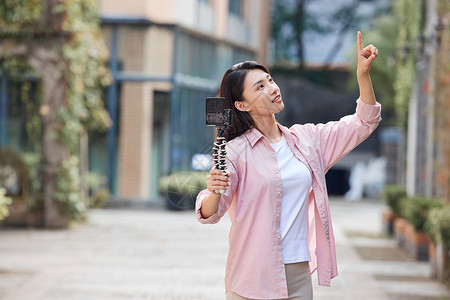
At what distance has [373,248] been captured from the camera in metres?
12.0

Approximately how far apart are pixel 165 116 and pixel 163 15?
96.9 inches

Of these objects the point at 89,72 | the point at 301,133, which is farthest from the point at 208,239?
the point at 301,133

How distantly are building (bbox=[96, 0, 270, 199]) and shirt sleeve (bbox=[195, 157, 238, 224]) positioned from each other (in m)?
16.0

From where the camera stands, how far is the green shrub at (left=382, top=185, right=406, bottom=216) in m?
12.8

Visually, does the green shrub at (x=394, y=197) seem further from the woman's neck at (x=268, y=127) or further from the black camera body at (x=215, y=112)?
the black camera body at (x=215, y=112)

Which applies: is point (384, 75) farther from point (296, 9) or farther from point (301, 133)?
point (301, 133)

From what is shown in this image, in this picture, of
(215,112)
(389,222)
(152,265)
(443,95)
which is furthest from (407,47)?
(215,112)

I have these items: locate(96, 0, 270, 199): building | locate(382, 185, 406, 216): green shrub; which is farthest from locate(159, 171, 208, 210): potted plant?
locate(96, 0, 270, 199): building

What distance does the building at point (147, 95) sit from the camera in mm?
19125

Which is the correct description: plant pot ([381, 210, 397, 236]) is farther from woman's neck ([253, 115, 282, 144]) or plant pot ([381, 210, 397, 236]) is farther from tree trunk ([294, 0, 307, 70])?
tree trunk ([294, 0, 307, 70])

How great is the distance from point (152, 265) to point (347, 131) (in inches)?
244

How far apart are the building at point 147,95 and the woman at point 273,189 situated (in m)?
15.8

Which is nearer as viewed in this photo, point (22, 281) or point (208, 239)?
point (22, 281)

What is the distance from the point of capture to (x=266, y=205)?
10.6ft
